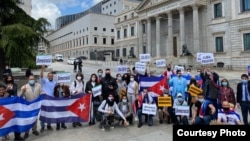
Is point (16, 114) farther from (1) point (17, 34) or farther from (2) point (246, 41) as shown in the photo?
(2) point (246, 41)

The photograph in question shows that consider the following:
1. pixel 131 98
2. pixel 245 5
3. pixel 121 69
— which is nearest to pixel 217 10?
pixel 245 5

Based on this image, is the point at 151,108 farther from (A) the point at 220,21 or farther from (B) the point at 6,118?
(A) the point at 220,21

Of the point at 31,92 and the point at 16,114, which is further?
the point at 31,92

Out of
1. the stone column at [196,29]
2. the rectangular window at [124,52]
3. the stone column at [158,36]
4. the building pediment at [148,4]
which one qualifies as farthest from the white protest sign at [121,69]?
the rectangular window at [124,52]

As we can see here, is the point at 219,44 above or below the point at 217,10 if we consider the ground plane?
below

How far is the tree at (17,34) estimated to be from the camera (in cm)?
1708

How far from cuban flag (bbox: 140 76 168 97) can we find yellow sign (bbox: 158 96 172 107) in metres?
1.32

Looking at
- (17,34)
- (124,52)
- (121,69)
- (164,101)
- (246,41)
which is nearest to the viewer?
(164,101)

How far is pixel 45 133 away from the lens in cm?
813

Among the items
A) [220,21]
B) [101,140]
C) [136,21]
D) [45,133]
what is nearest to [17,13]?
[45,133]

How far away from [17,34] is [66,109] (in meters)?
10.5

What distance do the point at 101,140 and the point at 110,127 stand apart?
115cm

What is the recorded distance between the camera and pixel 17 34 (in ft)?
55.9

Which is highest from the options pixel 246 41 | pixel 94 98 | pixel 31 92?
pixel 246 41
